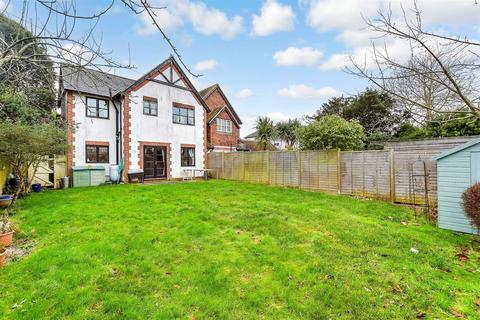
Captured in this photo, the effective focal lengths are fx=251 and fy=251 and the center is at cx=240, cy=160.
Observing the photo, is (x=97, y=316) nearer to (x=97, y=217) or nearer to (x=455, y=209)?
(x=97, y=217)

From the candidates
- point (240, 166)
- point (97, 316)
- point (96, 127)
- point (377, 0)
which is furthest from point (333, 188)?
point (96, 127)

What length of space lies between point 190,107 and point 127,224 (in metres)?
12.6

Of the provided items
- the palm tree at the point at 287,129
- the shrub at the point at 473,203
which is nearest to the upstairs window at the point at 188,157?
the shrub at the point at 473,203

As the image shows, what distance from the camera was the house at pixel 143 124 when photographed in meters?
13.6

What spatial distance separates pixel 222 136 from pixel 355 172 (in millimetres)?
13584

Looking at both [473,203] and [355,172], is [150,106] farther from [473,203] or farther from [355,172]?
[473,203]

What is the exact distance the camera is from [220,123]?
2206cm

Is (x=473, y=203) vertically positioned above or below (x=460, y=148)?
below

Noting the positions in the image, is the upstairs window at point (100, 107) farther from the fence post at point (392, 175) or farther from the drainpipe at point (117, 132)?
the fence post at point (392, 175)

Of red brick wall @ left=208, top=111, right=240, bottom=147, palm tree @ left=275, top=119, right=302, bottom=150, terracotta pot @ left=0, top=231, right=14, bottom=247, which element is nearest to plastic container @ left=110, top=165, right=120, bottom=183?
red brick wall @ left=208, top=111, right=240, bottom=147

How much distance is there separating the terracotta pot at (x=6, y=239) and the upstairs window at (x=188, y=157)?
12.2 meters

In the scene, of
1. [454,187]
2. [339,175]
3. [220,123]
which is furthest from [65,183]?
[454,187]

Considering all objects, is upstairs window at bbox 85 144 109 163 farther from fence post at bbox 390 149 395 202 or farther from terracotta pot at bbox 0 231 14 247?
fence post at bbox 390 149 395 202

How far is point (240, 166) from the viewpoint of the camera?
15.8m
